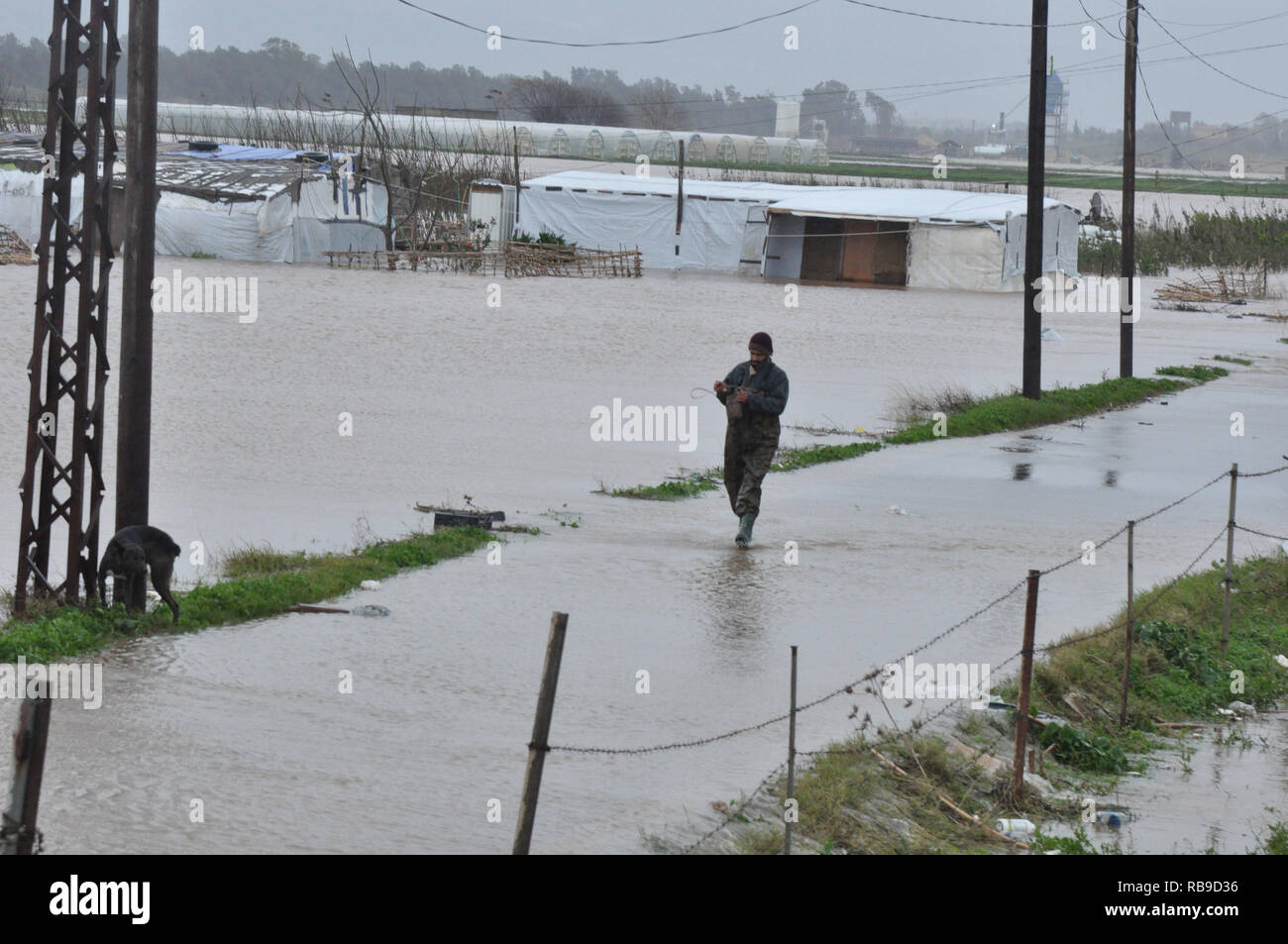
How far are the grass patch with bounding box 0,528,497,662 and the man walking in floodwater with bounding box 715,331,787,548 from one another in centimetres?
202

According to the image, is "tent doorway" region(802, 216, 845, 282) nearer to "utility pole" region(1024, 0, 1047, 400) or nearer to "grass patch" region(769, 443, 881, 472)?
"utility pole" region(1024, 0, 1047, 400)

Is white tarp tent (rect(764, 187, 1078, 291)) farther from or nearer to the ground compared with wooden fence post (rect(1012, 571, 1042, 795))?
farther from the ground

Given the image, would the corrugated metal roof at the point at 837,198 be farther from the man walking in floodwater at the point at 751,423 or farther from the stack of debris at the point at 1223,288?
the man walking in floodwater at the point at 751,423

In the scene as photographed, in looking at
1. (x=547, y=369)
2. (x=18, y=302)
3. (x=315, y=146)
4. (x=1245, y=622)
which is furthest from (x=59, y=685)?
(x=315, y=146)

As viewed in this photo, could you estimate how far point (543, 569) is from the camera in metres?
11.8

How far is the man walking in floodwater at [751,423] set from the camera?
1262cm

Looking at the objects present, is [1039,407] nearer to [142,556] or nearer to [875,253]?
[142,556]
